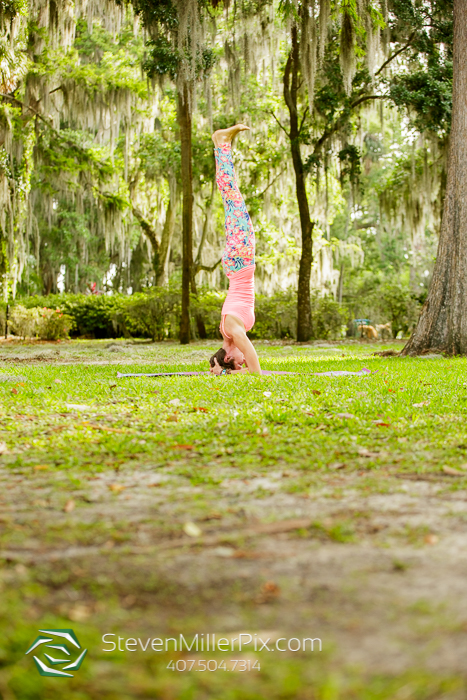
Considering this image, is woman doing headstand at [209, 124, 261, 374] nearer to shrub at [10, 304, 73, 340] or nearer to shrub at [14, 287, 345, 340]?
shrub at [14, 287, 345, 340]

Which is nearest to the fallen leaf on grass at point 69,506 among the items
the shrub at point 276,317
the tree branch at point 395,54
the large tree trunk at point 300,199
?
the large tree trunk at point 300,199

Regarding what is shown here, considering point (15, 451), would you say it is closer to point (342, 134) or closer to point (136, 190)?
Answer: point (342, 134)

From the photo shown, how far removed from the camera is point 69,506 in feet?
6.53

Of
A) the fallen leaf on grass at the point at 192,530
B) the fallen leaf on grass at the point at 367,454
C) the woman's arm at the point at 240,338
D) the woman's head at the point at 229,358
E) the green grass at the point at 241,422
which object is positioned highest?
the woman's arm at the point at 240,338

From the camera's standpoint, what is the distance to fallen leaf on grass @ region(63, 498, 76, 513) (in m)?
1.96

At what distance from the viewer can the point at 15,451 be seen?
9.20 ft

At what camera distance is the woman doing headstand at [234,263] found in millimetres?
5961

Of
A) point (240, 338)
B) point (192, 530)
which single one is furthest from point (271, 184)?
point (192, 530)

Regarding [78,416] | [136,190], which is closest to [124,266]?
[136,190]

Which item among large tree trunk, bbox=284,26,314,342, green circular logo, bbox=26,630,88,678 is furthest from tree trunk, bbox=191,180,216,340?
green circular logo, bbox=26,630,88,678

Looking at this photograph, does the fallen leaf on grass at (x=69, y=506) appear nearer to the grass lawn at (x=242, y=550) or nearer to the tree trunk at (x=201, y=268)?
the grass lawn at (x=242, y=550)

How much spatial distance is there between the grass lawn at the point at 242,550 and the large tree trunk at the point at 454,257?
5417mm

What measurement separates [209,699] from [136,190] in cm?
2023

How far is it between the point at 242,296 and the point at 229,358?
2.14ft
